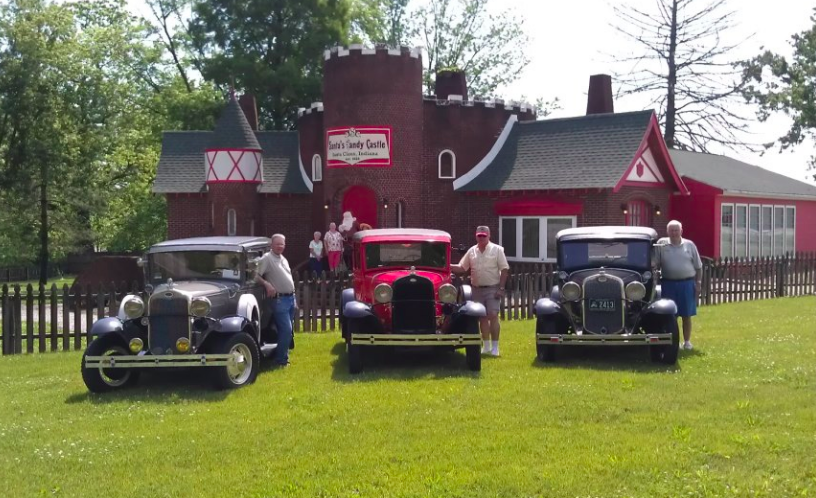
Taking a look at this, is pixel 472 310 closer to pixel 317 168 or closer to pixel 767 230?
pixel 317 168

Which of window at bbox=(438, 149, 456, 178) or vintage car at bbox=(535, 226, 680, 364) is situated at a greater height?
window at bbox=(438, 149, 456, 178)

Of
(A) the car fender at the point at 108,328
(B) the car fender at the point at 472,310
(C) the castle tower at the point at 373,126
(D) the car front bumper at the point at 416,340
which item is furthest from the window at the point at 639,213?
(A) the car fender at the point at 108,328

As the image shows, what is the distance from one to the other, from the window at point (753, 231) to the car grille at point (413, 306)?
20986mm

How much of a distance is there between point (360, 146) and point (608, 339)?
1442 cm

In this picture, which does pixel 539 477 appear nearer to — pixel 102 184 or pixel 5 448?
pixel 5 448

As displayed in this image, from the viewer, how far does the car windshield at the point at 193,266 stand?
9.80m

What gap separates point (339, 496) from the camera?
5250 mm

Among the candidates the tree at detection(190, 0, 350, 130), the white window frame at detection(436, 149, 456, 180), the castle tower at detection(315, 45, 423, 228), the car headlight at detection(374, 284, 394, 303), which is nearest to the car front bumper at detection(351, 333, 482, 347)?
the car headlight at detection(374, 284, 394, 303)

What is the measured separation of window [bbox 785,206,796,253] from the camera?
2944cm

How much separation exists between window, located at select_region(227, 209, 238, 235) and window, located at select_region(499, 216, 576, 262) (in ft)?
27.7

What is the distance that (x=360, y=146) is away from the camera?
22969 mm

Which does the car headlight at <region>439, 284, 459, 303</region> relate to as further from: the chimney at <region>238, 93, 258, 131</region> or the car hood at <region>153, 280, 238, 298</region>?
the chimney at <region>238, 93, 258, 131</region>

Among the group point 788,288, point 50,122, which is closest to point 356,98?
point 788,288

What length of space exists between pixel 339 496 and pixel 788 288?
58.7ft
